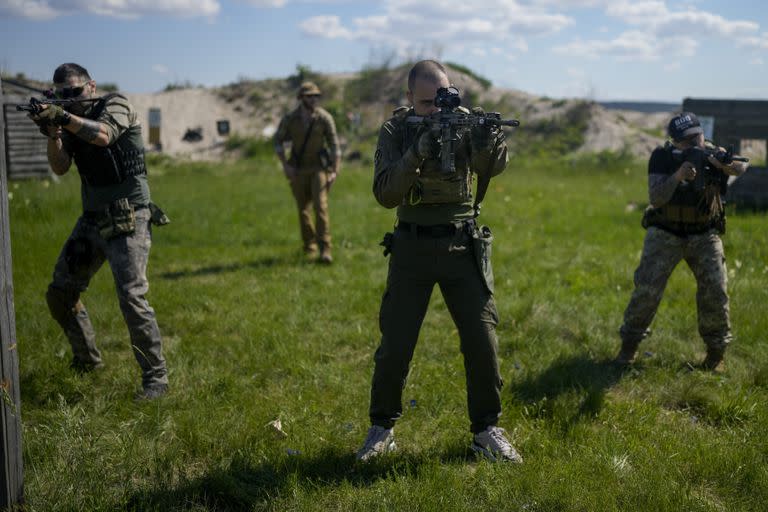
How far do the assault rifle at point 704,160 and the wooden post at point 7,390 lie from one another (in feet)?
14.4

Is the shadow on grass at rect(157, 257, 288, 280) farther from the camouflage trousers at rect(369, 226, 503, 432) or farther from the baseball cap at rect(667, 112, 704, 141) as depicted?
the baseball cap at rect(667, 112, 704, 141)

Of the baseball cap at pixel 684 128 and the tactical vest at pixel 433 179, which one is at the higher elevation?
the baseball cap at pixel 684 128

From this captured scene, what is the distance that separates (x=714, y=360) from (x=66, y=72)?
530cm

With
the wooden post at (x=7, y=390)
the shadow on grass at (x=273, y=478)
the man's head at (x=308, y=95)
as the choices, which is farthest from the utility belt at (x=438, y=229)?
the man's head at (x=308, y=95)

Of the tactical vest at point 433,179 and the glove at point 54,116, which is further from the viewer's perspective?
the glove at point 54,116

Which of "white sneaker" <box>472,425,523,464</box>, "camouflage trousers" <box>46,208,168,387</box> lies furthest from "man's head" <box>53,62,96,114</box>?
"white sneaker" <box>472,425,523,464</box>

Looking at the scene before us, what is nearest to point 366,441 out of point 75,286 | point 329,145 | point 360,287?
point 75,286

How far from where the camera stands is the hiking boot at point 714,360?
552 centimetres

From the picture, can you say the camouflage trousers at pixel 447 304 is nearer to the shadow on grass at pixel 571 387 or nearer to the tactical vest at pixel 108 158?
the shadow on grass at pixel 571 387

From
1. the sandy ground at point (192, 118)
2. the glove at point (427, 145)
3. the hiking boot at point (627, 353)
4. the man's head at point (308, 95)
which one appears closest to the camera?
the glove at point (427, 145)

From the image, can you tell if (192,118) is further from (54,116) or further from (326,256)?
(54,116)

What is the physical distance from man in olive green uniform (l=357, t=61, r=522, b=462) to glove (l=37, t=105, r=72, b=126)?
6.68 feet

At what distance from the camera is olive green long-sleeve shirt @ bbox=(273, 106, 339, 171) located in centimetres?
933

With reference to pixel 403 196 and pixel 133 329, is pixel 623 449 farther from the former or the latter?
pixel 133 329
